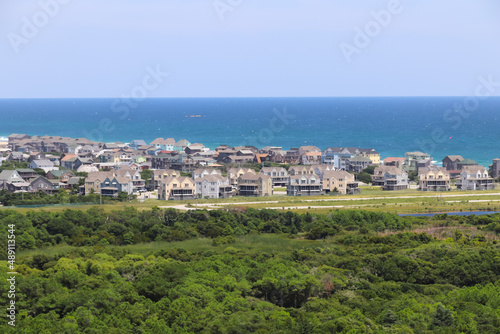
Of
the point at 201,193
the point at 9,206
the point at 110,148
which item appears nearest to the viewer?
the point at 9,206

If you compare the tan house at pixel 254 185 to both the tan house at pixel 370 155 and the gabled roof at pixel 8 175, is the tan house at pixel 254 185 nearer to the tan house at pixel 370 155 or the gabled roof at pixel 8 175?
the gabled roof at pixel 8 175

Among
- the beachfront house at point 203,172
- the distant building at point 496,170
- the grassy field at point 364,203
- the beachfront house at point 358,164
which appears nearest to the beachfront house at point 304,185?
the grassy field at point 364,203

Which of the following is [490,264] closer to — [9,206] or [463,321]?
[463,321]

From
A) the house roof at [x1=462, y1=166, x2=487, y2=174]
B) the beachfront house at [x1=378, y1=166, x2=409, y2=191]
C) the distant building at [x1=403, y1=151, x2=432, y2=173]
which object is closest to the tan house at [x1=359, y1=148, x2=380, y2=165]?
the distant building at [x1=403, y1=151, x2=432, y2=173]

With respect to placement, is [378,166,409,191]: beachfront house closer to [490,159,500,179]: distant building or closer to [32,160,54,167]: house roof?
[490,159,500,179]: distant building

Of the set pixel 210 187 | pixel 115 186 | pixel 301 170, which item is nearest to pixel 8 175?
pixel 115 186

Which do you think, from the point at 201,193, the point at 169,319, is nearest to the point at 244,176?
the point at 201,193

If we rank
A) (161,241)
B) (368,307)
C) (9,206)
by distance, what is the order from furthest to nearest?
(9,206)
(161,241)
(368,307)

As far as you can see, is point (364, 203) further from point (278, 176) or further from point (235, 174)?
point (235, 174)
